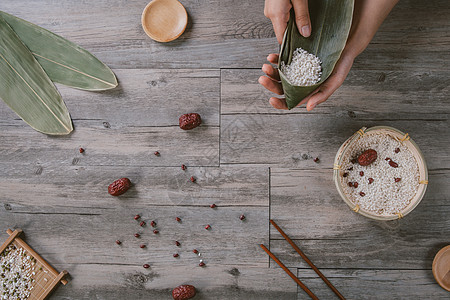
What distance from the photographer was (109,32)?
1.46 m

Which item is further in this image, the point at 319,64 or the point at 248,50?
the point at 248,50

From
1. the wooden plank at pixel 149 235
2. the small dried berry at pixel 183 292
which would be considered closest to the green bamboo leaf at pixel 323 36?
the wooden plank at pixel 149 235

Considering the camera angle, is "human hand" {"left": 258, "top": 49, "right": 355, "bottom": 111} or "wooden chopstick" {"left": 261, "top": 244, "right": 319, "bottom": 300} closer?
"human hand" {"left": 258, "top": 49, "right": 355, "bottom": 111}

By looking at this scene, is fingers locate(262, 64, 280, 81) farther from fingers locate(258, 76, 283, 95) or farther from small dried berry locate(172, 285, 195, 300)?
Result: small dried berry locate(172, 285, 195, 300)

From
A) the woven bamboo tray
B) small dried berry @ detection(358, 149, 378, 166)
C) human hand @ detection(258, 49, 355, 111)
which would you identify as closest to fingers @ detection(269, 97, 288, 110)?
human hand @ detection(258, 49, 355, 111)

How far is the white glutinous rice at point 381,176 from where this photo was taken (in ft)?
4.24

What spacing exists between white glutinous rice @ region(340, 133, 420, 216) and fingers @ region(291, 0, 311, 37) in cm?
50

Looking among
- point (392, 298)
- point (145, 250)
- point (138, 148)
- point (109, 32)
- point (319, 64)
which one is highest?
point (109, 32)

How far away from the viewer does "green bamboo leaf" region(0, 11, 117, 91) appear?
1440 mm

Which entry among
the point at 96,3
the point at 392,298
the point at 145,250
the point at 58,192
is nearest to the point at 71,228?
the point at 58,192

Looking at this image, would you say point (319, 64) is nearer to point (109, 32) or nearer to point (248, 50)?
point (248, 50)

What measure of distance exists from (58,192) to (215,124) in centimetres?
77

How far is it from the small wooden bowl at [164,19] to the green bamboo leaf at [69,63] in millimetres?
273

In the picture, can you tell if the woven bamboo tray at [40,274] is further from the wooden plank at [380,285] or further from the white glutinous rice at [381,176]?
the white glutinous rice at [381,176]
